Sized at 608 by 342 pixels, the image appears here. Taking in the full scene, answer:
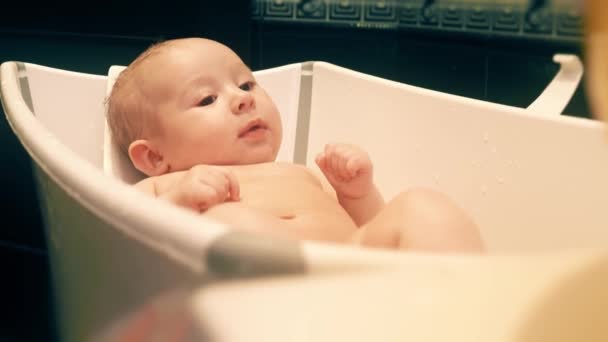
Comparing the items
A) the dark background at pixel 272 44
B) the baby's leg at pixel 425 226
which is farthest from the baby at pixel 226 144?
the dark background at pixel 272 44

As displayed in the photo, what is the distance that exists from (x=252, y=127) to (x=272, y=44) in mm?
453

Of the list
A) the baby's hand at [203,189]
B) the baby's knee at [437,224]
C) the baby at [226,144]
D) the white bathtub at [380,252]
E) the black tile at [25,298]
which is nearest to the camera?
the white bathtub at [380,252]

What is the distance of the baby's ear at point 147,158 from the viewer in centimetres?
90

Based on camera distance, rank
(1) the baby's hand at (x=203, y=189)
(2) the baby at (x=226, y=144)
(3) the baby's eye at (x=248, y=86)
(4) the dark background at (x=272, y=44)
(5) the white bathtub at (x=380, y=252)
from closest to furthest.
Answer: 1. (5) the white bathtub at (x=380, y=252)
2. (1) the baby's hand at (x=203, y=189)
3. (2) the baby at (x=226, y=144)
4. (3) the baby's eye at (x=248, y=86)
5. (4) the dark background at (x=272, y=44)

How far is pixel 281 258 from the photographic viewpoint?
337 millimetres

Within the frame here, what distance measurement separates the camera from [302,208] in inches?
31.5

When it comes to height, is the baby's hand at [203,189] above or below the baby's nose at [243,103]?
below

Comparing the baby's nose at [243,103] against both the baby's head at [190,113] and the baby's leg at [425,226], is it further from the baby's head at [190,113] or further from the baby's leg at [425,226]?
the baby's leg at [425,226]

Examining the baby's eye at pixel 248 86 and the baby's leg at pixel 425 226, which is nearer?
the baby's leg at pixel 425 226

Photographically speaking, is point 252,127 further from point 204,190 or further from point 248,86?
point 204,190

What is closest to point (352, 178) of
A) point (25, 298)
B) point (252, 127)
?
point (252, 127)

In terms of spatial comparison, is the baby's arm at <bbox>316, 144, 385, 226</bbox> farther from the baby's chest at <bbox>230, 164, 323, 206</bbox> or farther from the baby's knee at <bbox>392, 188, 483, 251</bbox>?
the baby's knee at <bbox>392, 188, 483, 251</bbox>

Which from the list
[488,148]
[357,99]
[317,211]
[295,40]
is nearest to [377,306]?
[317,211]

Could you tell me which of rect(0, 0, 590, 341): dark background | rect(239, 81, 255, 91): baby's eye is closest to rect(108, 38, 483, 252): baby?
rect(239, 81, 255, 91): baby's eye
